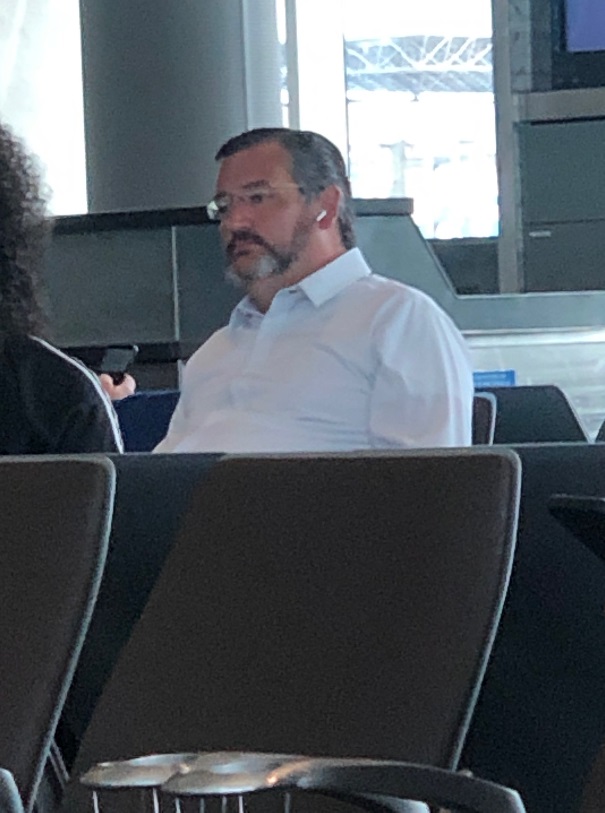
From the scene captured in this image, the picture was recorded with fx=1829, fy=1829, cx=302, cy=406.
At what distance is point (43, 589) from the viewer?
2027 millimetres

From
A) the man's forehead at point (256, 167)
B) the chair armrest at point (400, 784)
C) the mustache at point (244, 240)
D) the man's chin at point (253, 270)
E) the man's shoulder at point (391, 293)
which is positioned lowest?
the chair armrest at point (400, 784)

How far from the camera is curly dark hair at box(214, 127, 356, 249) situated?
351 cm

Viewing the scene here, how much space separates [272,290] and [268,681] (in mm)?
1607

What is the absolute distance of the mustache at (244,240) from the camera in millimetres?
3471

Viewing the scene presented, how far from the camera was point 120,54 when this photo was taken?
618 centimetres

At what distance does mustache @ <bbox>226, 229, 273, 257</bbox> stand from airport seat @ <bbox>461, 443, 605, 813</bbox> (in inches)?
60.8

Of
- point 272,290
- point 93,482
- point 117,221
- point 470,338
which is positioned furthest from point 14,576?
point 470,338

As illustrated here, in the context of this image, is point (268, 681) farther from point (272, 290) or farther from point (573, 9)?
point (573, 9)

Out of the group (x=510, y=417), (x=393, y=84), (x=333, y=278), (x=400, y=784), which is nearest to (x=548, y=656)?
(x=400, y=784)

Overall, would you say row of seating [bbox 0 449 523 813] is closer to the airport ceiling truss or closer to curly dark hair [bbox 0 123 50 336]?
curly dark hair [bbox 0 123 50 336]

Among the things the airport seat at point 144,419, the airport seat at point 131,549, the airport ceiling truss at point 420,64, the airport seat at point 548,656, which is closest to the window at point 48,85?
the airport ceiling truss at point 420,64

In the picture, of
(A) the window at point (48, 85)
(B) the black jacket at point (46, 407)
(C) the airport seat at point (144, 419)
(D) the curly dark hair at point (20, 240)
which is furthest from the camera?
(A) the window at point (48, 85)

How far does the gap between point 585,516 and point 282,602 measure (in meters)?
0.44

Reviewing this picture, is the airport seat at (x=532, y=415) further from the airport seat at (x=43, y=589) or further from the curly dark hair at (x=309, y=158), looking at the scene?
the airport seat at (x=43, y=589)
